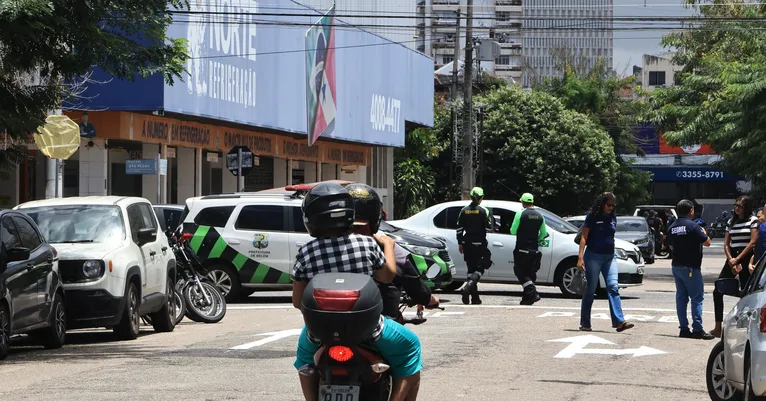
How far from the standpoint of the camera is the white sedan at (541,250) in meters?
23.0

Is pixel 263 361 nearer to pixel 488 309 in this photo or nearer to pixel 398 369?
pixel 398 369

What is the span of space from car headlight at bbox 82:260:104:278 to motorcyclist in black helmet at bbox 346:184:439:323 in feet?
24.8

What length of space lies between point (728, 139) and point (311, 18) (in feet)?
47.9

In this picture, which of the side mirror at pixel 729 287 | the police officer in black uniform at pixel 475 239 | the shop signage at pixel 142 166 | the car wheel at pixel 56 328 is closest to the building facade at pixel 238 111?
the shop signage at pixel 142 166

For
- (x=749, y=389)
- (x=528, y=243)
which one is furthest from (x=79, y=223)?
(x=749, y=389)

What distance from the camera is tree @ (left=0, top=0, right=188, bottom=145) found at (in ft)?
44.2

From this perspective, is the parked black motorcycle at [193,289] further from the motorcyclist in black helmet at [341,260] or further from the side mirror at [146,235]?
the motorcyclist in black helmet at [341,260]

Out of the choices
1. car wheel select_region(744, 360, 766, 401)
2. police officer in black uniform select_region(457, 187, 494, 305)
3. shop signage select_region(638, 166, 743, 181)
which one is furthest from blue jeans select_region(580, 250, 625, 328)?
shop signage select_region(638, 166, 743, 181)

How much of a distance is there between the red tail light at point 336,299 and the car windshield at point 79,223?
9.74 meters

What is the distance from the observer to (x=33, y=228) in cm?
1434

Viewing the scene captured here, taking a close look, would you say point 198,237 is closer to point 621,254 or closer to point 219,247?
point 219,247

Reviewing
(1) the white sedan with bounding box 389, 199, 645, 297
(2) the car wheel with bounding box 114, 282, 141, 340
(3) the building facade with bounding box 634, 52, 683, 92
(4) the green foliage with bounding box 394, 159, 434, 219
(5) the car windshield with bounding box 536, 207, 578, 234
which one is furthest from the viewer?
(3) the building facade with bounding box 634, 52, 683, 92

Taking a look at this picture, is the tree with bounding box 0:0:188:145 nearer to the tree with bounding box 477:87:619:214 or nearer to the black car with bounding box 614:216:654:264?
the black car with bounding box 614:216:654:264

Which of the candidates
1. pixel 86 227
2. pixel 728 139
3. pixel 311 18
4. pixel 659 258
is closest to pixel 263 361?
pixel 86 227
